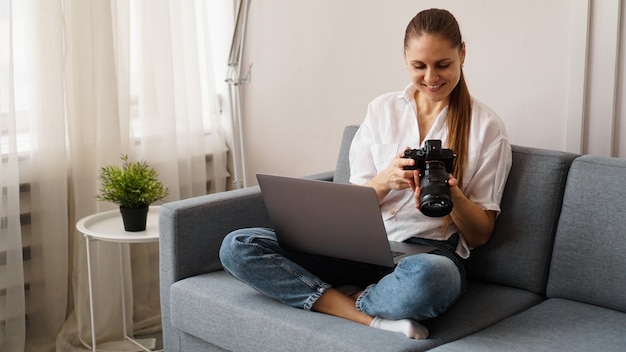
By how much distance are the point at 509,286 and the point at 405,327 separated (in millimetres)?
465

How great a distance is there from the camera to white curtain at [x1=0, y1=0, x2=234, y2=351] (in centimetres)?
275

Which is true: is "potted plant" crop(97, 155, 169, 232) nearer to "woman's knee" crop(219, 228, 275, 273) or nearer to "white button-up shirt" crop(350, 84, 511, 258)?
"woman's knee" crop(219, 228, 275, 273)

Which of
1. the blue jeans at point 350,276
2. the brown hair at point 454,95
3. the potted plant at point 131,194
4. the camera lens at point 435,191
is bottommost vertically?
the blue jeans at point 350,276

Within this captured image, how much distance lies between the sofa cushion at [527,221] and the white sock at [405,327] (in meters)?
0.41

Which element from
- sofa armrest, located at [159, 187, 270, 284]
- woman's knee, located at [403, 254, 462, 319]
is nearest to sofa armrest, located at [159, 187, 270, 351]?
sofa armrest, located at [159, 187, 270, 284]

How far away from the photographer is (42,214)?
2836mm

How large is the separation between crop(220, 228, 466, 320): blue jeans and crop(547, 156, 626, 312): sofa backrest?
26cm

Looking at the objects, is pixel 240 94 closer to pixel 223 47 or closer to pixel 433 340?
pixel 223 47

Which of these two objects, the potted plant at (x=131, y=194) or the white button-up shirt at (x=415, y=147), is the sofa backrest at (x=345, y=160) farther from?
the potted plant at (x=131, y=194)

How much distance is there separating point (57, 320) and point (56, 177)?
0.48 m

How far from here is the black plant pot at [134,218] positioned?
261 centimetres

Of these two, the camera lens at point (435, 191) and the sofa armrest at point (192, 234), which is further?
the sofa armrest at point (192, 234)

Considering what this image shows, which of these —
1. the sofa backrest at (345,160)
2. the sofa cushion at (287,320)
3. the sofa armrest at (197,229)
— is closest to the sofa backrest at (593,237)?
the sofa cushion at (287,320)

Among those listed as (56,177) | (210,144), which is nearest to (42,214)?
(56,177)
